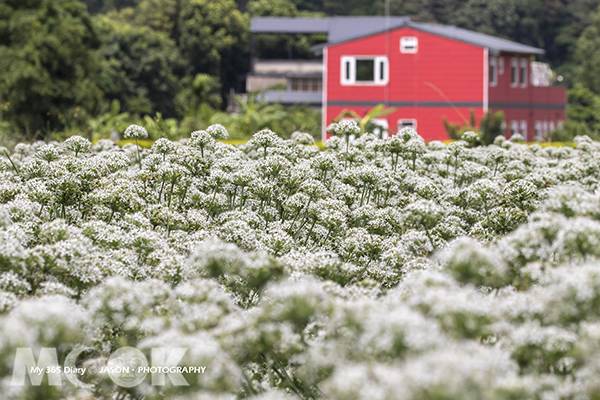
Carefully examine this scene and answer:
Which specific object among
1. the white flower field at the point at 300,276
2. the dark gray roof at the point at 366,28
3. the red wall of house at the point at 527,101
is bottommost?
the red wall of house at the point at 527,101

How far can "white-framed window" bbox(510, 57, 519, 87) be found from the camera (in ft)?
168

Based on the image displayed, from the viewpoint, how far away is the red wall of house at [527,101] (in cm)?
4994

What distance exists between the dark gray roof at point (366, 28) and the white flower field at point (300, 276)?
39884 mm

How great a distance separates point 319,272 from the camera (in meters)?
5.79

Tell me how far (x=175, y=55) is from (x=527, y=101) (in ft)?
120

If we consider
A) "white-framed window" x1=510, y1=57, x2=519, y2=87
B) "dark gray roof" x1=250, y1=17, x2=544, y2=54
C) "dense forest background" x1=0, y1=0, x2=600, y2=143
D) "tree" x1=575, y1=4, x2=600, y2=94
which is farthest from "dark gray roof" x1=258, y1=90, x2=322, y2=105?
"tree" x1=575, y1=4, x2=600, y2=94

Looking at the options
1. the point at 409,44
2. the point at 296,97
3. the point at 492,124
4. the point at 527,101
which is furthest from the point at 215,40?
the point at 492,124

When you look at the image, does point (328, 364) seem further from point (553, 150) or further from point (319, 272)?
point (553, 150)

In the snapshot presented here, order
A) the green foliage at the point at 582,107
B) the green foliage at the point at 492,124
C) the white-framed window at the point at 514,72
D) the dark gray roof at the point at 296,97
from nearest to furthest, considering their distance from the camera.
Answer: the green foliage at the point at 492,124, the white-framed window at the point at 514,72, the green foliage at the point at 582,107, the dark gray roof at the point at 296,97

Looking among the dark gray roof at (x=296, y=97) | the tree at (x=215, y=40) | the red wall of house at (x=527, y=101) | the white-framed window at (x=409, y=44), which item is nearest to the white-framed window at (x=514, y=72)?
the red wall of house at (x=527, y=101)

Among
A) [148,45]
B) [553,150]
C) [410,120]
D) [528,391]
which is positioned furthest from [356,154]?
[148,45]

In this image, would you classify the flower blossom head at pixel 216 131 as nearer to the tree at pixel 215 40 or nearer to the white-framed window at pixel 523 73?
the white-framed window at pixel 523 73

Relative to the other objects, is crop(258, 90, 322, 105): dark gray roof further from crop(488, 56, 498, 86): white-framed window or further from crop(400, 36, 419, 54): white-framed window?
crop(488, 56, 498, 86): white-framed window

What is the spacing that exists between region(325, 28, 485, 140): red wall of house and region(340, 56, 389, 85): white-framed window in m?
0.20
